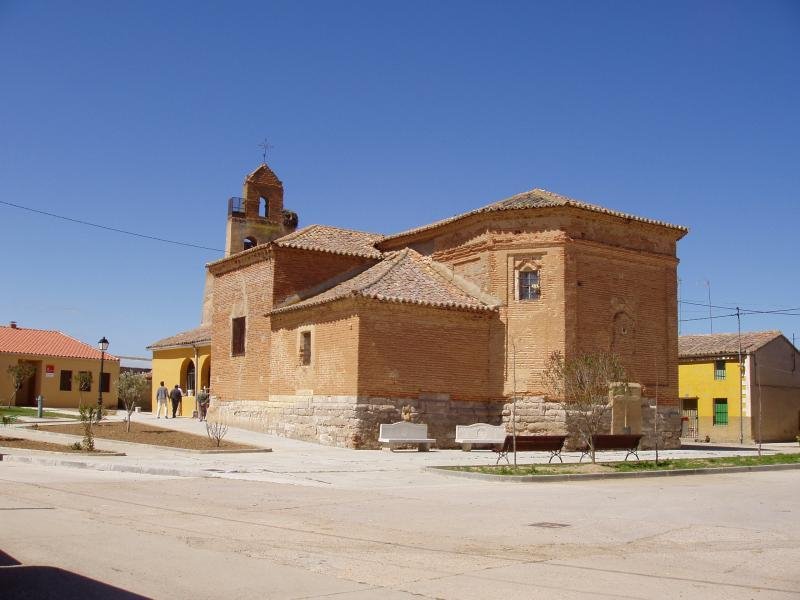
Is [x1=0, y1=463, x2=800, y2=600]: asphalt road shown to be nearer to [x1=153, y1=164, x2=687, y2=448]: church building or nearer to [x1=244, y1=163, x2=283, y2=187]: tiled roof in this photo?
[x1=153, y1=164, x2=687, y2=448]: church building

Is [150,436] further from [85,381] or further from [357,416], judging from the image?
[85,381]

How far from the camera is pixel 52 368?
144ft

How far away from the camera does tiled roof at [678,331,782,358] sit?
4166 centimetres

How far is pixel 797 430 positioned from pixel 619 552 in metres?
39.7

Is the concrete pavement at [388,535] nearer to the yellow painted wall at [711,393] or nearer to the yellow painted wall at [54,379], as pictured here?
the yellow painted wall at [711,393]

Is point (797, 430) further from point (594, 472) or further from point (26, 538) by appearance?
point (26, 538)

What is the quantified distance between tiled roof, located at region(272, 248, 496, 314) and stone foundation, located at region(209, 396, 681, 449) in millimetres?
3037

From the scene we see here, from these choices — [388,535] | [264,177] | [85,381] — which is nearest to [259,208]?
[264,177]

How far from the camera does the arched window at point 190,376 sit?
127ft

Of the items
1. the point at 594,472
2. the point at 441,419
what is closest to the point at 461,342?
the point at 441,419

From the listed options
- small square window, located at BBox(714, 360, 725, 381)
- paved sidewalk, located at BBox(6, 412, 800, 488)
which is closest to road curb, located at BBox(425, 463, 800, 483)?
paved sidewalk, located at BBox(6, 412, 800, 488)

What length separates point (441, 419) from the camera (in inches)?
979

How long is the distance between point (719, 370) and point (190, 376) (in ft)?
90.6

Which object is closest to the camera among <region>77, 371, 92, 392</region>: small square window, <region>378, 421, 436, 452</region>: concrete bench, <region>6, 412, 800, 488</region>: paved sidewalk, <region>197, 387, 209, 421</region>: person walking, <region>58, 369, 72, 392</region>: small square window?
<region>6, 412, 800, 488</region>: paved sidewalk
